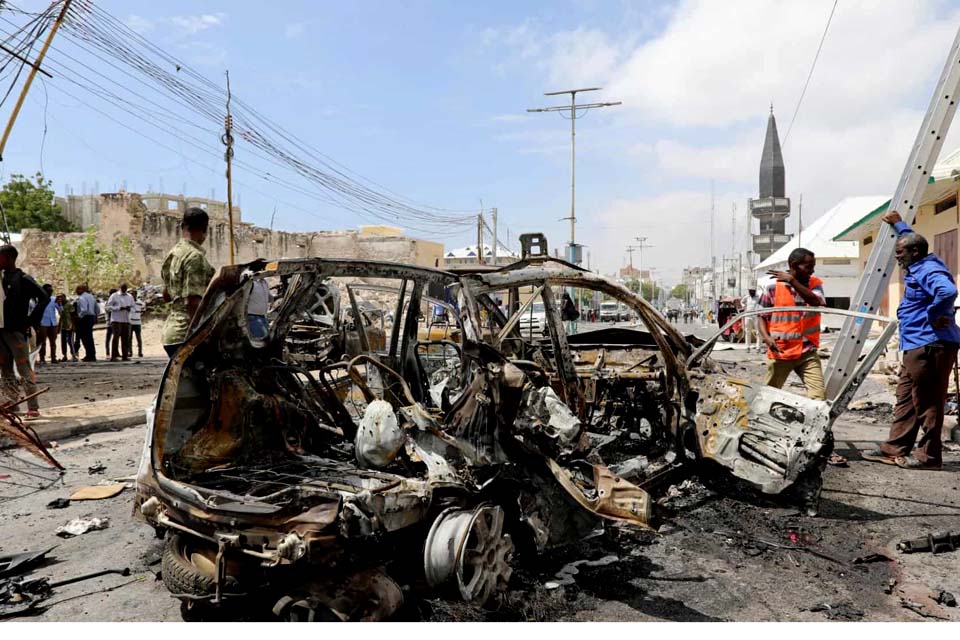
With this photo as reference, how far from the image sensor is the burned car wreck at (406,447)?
2.88 m

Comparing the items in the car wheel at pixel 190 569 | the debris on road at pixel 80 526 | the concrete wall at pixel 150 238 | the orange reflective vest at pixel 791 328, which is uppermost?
the concrete wall at pixel 150 238

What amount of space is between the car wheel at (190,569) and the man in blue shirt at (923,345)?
5.70 meters

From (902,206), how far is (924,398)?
67.3 inches

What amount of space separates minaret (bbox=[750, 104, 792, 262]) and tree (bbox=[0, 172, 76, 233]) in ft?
217

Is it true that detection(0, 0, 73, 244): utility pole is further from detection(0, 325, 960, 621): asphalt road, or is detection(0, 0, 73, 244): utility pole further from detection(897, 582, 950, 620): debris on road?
detection(897, 582, 950, 620): debris on road

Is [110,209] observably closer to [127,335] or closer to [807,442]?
Answer: [127,335]

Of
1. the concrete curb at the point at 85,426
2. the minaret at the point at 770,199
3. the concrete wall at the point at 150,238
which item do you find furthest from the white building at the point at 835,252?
the minaret at the point at 770,199

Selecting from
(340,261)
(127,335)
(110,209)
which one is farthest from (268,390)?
(110,209)

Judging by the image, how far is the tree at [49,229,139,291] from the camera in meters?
28.7

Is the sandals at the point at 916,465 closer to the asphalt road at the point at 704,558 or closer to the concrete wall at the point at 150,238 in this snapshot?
the asphalt road at the point at 704,558

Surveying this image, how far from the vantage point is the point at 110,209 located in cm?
3428

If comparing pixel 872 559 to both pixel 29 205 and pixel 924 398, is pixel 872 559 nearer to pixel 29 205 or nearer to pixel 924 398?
pixel 924 398

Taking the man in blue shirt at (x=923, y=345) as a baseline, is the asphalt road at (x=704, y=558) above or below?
below

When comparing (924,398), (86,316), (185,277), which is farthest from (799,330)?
(86,316)
